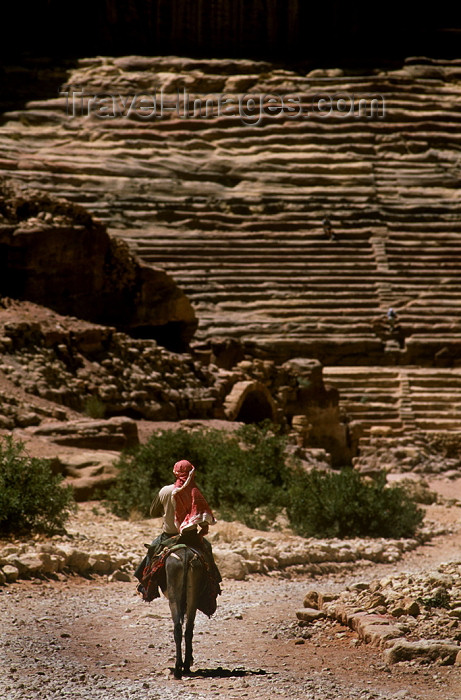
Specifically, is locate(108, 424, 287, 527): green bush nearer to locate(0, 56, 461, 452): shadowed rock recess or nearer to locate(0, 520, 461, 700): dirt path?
locate(0, 520, 461, 700): dirt path

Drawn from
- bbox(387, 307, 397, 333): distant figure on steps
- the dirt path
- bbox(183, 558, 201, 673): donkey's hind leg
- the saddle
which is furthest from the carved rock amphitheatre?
the saddle

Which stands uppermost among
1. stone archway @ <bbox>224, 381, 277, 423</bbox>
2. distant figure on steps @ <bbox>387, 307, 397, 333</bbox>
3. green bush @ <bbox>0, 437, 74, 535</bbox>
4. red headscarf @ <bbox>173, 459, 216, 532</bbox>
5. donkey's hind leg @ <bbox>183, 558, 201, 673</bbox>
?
red headscarf @ <bbox>173, 459, 216, 532</bbox>

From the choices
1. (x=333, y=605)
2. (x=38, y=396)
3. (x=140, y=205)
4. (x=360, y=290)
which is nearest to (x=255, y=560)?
(x=333, y=605)

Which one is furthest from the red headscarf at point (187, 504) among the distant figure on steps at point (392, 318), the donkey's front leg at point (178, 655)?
the distant figure on steps at point (392, 318)

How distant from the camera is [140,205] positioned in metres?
29.1

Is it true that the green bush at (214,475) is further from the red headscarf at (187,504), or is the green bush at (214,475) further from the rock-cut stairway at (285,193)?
the rock-cut stairway at (285,193)

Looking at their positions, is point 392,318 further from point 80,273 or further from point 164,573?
point 164,573

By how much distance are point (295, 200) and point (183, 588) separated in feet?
84.5

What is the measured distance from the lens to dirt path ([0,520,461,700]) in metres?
4.49

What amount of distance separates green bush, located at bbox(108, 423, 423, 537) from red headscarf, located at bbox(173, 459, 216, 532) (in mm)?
4705

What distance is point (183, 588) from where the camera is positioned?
471cm

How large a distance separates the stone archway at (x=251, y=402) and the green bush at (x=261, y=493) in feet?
20.1

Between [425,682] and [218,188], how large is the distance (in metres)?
26.7

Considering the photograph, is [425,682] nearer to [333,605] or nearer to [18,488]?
[333,605]
